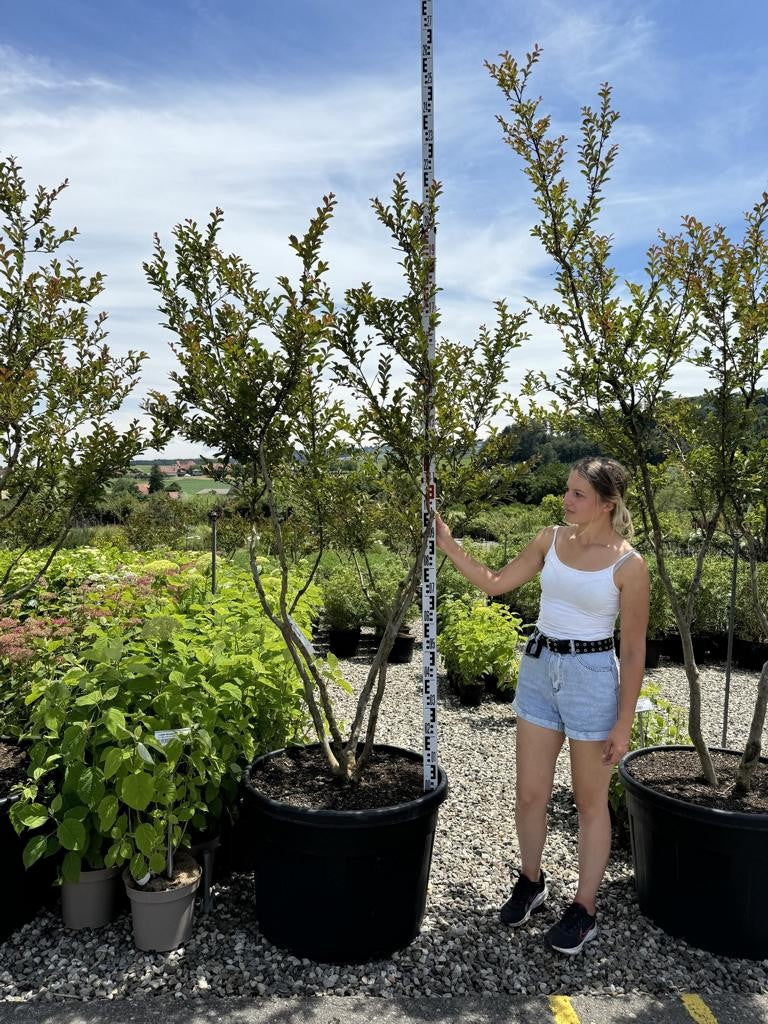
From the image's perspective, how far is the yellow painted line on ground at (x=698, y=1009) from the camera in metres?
2.51

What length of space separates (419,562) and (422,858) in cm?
109

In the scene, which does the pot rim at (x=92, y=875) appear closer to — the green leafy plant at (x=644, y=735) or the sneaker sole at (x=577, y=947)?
the sneaker sole at (x=577, y=947)

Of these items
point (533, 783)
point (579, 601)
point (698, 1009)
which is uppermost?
point (579, 601)

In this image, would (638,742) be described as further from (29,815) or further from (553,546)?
(29,815)

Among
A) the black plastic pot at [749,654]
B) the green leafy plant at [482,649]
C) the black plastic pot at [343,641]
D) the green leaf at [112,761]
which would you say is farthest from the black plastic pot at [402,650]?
the green leaf at [112,761]

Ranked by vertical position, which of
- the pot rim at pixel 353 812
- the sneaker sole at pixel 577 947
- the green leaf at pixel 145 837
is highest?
the pot rim at pixel 353 812

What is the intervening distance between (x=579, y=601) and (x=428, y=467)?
0.74 meters

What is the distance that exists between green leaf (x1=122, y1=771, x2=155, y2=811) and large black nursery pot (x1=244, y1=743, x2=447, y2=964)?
0.40m

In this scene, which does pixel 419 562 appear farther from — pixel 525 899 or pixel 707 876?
pixel 707 876

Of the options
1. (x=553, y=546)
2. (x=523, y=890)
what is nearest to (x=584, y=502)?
Result: (x=553, y=546)

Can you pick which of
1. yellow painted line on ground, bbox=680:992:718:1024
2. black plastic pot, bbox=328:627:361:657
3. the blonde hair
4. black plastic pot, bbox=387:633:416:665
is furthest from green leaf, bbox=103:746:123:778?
black plastic pot, bbox=328:627:361:657

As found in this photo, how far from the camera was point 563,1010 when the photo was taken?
2.54 m

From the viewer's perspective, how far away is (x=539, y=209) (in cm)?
316

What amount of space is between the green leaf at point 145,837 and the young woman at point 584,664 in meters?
1.37
